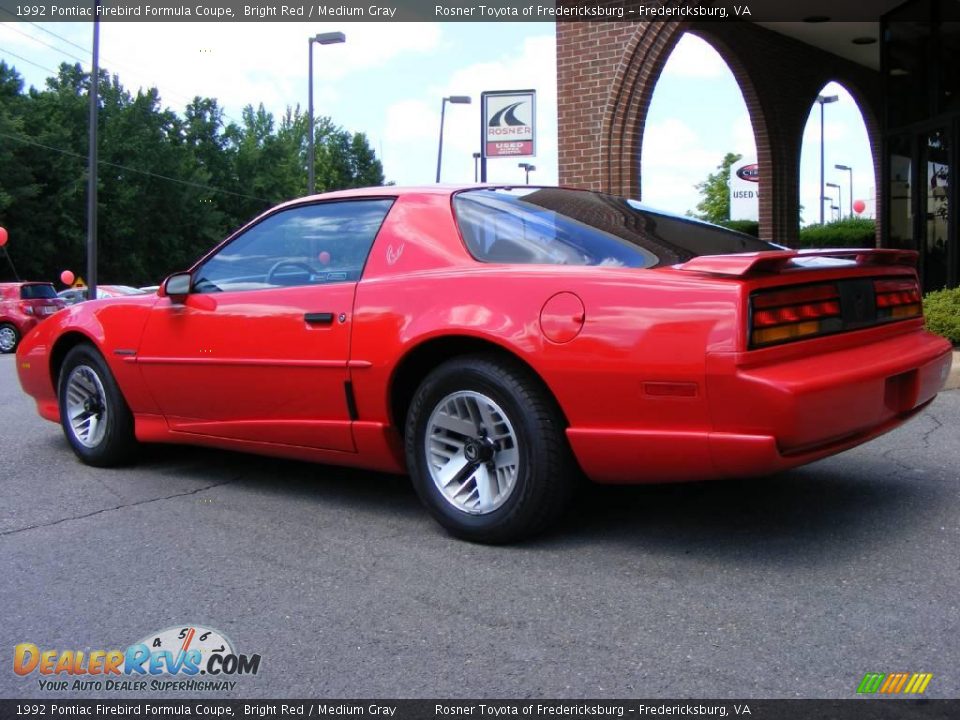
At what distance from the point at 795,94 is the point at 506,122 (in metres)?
5.32

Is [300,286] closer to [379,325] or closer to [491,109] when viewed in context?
[379,325]

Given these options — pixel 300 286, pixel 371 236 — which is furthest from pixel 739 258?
pixel 300 286

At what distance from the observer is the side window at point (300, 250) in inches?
169

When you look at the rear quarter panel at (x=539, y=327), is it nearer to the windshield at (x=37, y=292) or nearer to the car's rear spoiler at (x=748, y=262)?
the car's rear spoiler at (x=748, y=262)

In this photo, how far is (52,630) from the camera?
3002mm

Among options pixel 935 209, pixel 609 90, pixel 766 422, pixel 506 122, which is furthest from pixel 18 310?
pixel 766 422

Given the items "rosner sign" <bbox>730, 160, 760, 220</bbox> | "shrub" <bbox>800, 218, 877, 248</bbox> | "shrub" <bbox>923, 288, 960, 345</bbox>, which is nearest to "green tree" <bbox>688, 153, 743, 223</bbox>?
"rosner sign" <bbox>730, 160, 760, 220</bbox>

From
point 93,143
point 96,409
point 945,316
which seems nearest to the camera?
point 96,409

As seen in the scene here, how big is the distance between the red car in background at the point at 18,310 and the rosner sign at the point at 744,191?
100 ft

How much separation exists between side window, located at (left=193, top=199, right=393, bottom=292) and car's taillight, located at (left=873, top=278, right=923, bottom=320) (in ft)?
6.79

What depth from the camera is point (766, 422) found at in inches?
122

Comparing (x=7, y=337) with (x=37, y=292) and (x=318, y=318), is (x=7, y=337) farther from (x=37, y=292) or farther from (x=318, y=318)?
(x=318, y=318)

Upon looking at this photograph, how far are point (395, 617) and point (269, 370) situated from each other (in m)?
1.62

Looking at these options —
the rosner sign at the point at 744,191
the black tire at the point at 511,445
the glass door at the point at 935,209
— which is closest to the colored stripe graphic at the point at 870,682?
the black tire at the point at 511,445
